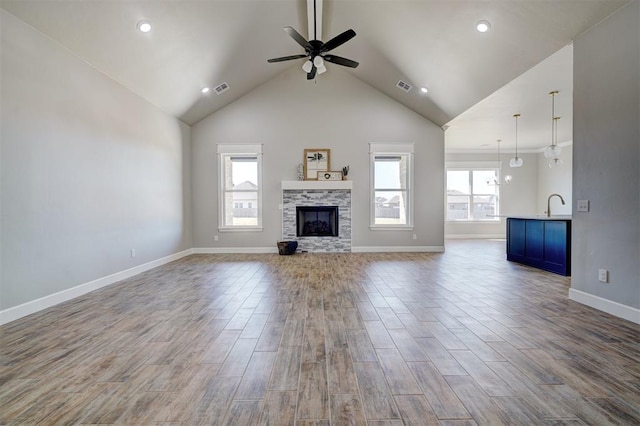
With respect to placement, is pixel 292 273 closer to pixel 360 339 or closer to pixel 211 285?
pixel 211 285

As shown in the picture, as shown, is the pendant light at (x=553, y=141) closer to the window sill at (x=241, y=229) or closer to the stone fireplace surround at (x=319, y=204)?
the stone fireplace surround at (x=319, y=204)

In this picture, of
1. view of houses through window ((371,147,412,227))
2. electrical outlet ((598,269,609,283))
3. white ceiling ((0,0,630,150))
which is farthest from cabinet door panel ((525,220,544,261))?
view of houses through window ((371,147,412,227))

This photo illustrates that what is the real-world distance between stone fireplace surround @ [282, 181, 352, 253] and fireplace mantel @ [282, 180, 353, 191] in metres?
0.14

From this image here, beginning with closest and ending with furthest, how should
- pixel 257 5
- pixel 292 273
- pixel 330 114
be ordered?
1. pixel 257 5
2. pixel 292 273
3. pixel 330 114

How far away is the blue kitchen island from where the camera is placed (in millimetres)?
4543

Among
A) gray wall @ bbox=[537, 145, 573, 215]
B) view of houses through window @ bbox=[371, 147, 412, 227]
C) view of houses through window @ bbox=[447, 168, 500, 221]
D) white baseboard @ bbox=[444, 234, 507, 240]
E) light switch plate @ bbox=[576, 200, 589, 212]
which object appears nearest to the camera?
light switch plate @ bbox=[576, 200, 589, 212]

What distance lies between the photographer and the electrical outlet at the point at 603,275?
2.98 metres

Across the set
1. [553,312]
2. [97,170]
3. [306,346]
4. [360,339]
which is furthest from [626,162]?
[97,170]

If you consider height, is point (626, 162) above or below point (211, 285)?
above

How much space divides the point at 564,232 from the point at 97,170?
675 cm

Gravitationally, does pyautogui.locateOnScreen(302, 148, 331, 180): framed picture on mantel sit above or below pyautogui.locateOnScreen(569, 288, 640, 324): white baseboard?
above

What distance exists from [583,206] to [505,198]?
7.27 m

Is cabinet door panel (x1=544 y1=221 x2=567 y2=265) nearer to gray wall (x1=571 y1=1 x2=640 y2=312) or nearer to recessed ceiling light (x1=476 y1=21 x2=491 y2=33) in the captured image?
Result: gray wall (x1=571 y1=1 x2=640 y2=312)

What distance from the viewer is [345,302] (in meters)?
3.29
